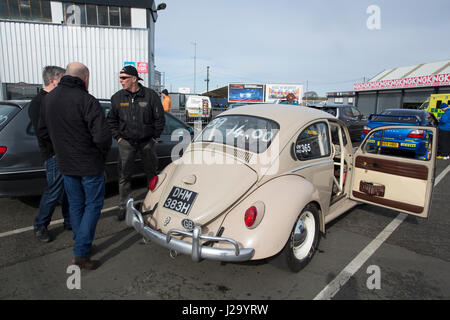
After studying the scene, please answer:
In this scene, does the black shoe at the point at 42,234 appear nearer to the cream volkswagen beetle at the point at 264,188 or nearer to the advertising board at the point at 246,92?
the cream volkswagen beetle at the point at 264,188

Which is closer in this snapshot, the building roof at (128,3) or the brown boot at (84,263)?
the brown boot at (84,263)

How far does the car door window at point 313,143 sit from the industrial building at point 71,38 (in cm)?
1510

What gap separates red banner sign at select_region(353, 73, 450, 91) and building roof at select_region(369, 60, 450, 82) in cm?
162

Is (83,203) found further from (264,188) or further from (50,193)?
(264,188)

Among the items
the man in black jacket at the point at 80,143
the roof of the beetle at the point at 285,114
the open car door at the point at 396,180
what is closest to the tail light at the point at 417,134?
the open car door at the point at 396,180

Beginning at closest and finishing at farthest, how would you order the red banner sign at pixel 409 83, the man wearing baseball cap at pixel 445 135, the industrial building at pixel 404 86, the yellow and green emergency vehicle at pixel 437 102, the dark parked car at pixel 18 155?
the dark parked car at pixel 18 155 → the man wearing baseball cap at pixel 445 135 → the yellow and green emergency vehicle at pixel 437 102 → the red banner sign at pixel 409 83 → the industrial building at pixel 404 86

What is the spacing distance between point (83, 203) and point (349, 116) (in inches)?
409

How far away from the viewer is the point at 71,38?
17016 mm

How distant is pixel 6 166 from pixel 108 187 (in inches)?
75.2

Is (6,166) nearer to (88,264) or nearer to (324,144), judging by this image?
(88,264)

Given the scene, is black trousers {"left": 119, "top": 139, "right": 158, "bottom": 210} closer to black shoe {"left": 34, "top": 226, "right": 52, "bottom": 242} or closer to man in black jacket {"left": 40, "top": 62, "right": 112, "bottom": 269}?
black shoe {"left": 34, "top": 226, "right": 52, "bottom": 242}

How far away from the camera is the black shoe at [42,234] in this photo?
10.5 feet

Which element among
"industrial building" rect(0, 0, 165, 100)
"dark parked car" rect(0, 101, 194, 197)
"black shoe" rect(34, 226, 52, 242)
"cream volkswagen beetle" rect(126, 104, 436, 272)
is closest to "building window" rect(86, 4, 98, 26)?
"industrial building" rect(0, 0, 165, 100)
